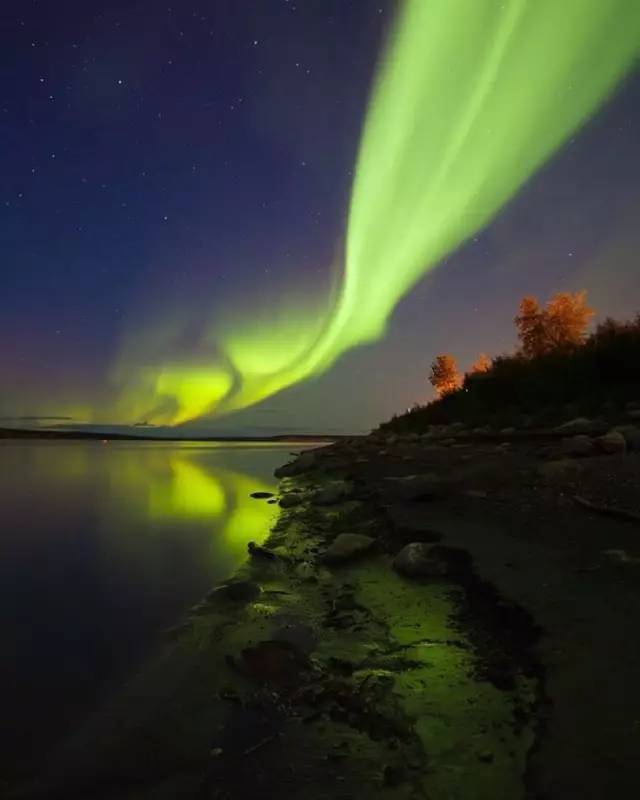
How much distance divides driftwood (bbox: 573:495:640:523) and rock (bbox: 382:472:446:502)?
7.09 feet

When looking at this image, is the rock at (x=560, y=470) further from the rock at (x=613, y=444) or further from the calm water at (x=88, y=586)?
the calm water at (x=88, y=586)

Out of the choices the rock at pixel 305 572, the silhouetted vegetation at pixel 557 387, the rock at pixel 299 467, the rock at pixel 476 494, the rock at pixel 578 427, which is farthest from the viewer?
the rock at pixel 299 467

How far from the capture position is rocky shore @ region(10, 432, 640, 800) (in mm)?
1930

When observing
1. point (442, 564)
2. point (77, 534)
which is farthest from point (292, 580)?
point (77, 534)

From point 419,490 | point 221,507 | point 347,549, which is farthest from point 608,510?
point 221,507

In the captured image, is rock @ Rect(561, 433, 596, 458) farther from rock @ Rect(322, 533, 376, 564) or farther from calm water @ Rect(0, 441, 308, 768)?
calm water @ Rect(0, 441, 308, 768)

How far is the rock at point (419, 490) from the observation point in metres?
7.22

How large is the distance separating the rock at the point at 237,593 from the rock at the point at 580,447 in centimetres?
589

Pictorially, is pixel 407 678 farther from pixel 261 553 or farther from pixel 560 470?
pixel 560 470

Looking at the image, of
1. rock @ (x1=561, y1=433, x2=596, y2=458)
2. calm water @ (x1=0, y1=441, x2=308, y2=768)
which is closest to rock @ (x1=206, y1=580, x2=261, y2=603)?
calm water @ (x1=0, y1=441, x2=308, y2=768)

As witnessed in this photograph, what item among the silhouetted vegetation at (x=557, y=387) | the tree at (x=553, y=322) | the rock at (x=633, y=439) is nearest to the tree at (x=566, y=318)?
the tree at (x=553, y=322)

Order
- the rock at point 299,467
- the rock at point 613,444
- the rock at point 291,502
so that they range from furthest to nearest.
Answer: the rock at point 299,467 → the rock at point 291,502 → the rock at point 613,444

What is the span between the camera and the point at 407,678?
272cm

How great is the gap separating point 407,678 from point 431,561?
1882 millimetres
